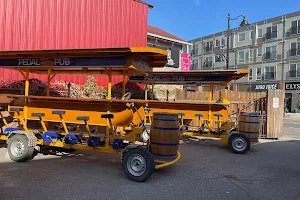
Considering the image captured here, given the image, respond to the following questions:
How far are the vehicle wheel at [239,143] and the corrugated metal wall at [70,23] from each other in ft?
29.6

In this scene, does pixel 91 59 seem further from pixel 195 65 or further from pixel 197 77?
pixel 195 65

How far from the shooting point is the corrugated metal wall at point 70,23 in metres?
12.8

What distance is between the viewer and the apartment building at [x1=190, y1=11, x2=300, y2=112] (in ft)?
129

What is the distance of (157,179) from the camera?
5.90 meters

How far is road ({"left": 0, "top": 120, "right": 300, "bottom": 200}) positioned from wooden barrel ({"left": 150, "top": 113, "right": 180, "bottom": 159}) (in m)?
0.57

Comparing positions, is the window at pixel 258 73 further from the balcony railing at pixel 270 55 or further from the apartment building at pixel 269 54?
the balcony railing at pixel 270 55

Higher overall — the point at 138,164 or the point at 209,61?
the point at 209,61

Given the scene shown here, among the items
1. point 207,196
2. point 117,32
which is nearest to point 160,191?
point 207,196

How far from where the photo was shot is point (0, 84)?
1181 centimetres

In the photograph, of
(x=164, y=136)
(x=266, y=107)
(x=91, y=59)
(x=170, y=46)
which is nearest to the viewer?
(x=164, y=136)

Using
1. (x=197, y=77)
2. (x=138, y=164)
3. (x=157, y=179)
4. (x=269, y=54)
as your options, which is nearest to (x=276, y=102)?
(x=197, y=77)

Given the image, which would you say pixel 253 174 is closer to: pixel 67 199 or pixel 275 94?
pixel 67 199

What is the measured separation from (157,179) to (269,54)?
1650 inches

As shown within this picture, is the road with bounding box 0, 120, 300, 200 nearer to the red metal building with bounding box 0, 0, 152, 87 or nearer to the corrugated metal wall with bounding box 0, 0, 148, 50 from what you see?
the red metal building with bounding box 0, 0, 152, 87
